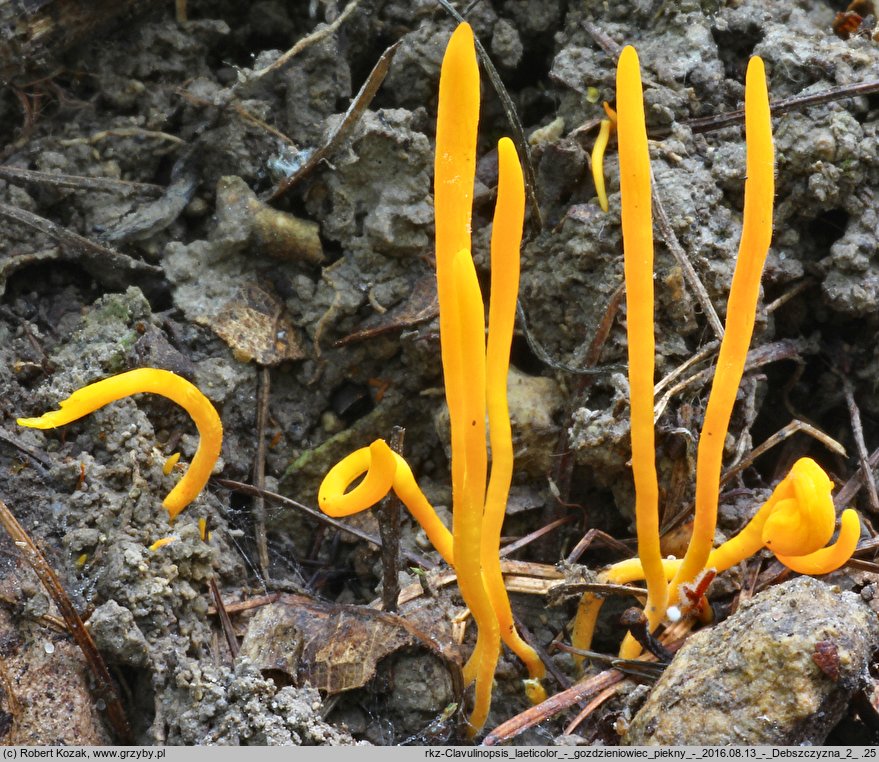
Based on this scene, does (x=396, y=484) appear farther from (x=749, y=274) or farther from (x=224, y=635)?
(x=749, y=274)

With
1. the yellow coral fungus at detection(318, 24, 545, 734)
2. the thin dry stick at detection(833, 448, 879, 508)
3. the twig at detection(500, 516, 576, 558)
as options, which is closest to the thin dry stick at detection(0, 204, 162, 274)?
the yellow coral fungus at detection(318, 24, 545, 734)

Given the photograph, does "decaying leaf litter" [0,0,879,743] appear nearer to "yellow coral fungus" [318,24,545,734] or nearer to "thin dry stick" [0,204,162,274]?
"thin dry stick" [0,204,162,274]

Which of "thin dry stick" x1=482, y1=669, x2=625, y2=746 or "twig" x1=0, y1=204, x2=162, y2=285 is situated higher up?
"twig" x1=0, y1=204, x2=162, y2=285

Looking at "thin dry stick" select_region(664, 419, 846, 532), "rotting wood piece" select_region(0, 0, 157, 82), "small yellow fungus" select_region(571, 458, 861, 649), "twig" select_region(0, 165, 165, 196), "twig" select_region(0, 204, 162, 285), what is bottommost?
"thin dry stick" select_region(664, 419, 846, 532)

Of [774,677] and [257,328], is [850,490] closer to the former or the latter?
[774,677]

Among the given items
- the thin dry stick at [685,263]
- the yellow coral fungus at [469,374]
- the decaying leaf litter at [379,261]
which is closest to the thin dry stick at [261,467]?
the decaying leaf litter at [379,261]

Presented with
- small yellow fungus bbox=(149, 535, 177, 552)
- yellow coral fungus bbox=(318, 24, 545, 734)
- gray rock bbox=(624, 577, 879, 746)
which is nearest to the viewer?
yellow coral fungus bbox=(318, 24, 545, 734)

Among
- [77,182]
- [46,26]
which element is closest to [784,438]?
[77,182]
